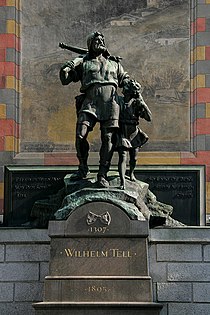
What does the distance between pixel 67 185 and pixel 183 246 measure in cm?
223

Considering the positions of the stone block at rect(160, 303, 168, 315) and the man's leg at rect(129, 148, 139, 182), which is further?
the man's leg at rect(129, 148, 139, 182)

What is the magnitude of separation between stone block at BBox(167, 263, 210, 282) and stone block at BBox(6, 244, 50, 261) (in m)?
2.08

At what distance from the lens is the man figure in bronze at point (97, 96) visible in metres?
14.9

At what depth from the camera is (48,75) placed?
1850 cm

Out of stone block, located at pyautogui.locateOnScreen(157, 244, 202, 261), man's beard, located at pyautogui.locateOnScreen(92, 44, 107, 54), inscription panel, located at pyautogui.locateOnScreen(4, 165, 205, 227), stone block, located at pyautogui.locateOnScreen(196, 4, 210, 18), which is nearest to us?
stone block, located at pyautogui.locateOnScreen(157, 244, 202, 261)

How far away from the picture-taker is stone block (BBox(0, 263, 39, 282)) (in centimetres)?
1495

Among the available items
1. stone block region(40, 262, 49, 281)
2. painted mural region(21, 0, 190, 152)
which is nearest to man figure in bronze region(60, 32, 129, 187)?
stone block region(40, 262, 49, 281)

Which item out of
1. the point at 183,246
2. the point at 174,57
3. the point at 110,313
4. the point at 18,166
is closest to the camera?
the point at 110,313

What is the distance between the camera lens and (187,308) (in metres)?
14.6

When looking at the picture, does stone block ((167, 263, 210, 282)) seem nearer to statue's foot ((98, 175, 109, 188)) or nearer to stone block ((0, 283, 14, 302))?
statue's foot ((98, 175, 109, 188))

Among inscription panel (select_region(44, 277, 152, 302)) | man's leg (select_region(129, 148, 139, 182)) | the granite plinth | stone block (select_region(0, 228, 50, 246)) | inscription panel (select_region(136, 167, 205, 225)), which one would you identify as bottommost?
the granite plinth

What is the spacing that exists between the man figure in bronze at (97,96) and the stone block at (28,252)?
1.39 metres

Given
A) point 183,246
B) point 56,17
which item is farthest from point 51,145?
point 183,246

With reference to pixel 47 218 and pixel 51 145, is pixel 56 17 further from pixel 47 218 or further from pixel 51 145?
pixel 47 218
